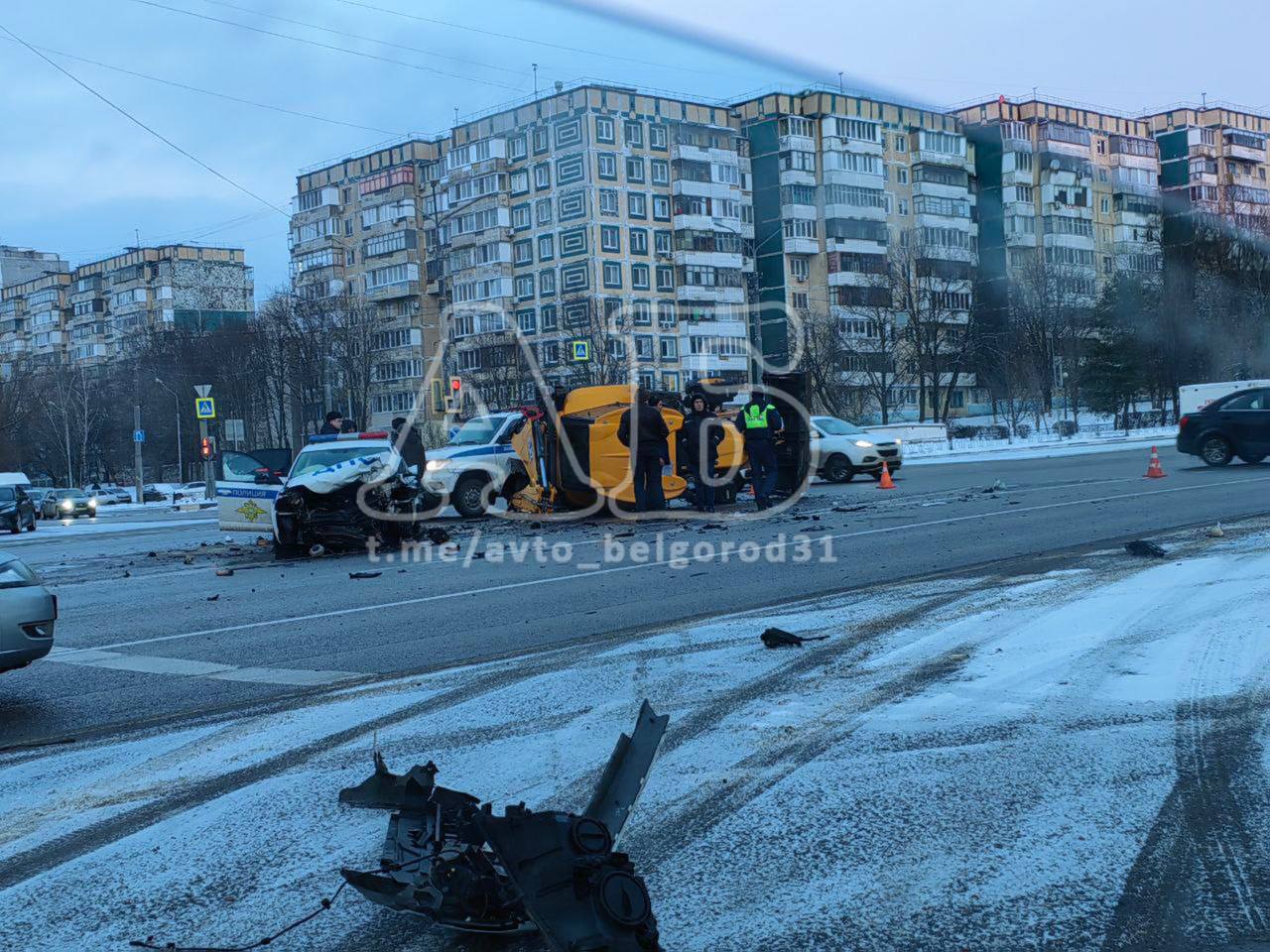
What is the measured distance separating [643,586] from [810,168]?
79.4 m

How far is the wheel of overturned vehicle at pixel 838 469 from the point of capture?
2599cm

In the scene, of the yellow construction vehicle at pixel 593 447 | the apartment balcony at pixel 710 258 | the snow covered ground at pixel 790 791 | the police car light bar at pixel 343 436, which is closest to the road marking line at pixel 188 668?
the snow covered ground at pixel 790 791

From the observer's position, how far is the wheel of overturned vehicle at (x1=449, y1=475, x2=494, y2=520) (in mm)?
20562

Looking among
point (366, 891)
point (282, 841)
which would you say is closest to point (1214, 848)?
point (366, 891)

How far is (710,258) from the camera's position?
82.4m

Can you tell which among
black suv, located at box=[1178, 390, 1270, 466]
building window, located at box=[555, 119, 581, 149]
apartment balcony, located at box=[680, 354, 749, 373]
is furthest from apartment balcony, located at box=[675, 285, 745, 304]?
black suv, located at box=[1178, 390, 1270, 466]

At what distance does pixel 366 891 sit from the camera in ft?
11.2

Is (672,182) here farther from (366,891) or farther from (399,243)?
(366,891)

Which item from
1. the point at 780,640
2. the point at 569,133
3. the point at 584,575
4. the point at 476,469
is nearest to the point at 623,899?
the point at 780,640

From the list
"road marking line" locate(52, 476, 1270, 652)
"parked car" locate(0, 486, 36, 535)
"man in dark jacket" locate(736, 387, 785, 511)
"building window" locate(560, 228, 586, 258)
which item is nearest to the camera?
"road marking line" locate(52, 476, 1270, 652)

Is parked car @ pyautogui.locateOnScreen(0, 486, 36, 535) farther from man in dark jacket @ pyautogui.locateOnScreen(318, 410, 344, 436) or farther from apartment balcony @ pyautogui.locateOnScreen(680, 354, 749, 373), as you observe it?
apartment balcony @ pyautogui.locateOnScreen(680, 354, 749, 373)

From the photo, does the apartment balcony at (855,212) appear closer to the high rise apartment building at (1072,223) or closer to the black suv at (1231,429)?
the high rise apartment building at (1072,223)

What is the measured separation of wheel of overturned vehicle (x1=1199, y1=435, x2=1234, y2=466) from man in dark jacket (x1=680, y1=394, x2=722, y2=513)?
34.4 ft

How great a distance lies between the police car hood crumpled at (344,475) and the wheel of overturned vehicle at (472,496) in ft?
15.7
